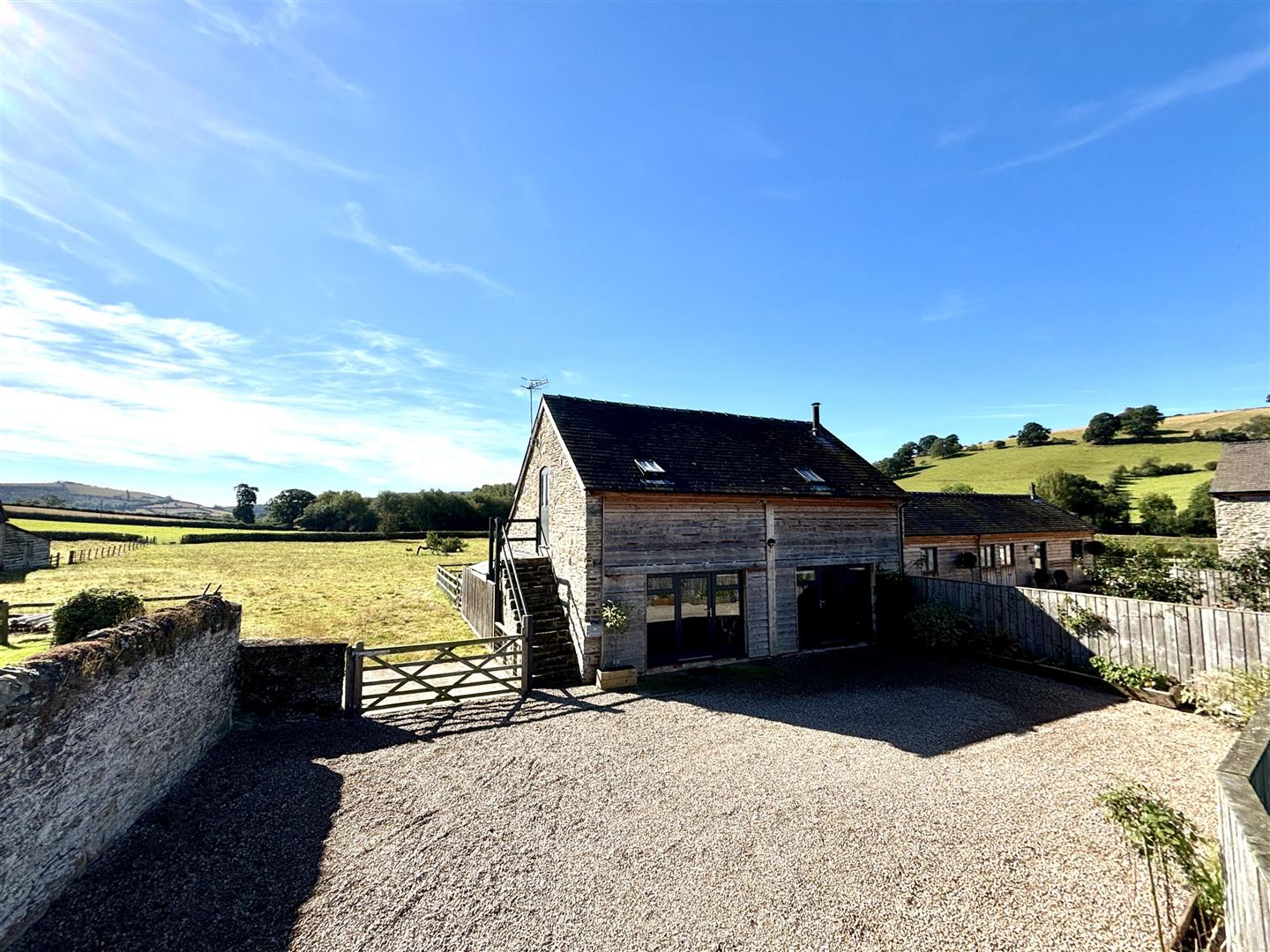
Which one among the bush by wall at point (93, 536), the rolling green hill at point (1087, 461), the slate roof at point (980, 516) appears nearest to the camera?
the slate roof at point (980, 516)

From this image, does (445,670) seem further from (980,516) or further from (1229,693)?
(980,516)

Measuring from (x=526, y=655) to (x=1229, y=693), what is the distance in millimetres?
13341

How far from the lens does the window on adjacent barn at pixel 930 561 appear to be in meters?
22.3

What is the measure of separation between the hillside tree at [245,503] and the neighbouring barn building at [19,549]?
69707 millimetres

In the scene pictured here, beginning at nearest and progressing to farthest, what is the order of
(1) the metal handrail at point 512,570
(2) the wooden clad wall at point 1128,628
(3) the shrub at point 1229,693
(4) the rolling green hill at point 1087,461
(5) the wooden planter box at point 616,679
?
1. (3) the shrub at point 1229,693
2. (2) the wooden clad wall at point 1128,628
3. (5) the wooden planter box at point 616,679
4. (1) the metal handrail at point 512,570
5. (4) the rolling green hill at point 1087,461

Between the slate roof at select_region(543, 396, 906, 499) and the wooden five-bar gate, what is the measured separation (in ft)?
14.0

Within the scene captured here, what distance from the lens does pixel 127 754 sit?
6586 millimetres

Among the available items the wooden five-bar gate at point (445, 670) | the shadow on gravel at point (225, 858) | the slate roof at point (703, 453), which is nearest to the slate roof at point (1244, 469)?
the slate roof at point (703, 453)

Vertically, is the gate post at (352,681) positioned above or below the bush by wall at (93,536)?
below

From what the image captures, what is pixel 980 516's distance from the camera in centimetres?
2548

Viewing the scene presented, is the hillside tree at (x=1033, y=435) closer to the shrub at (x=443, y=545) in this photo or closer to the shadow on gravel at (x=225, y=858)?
the shrub at (x=443, y=545)

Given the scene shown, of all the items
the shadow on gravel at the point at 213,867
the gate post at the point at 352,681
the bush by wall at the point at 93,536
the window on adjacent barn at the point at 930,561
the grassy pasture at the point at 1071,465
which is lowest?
the shadow on gravel at the point at 213,867

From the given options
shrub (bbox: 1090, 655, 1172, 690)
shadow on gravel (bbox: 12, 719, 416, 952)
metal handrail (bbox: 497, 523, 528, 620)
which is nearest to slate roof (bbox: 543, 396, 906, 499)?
metal handrail (bbox: 497, 523, 528, 620)

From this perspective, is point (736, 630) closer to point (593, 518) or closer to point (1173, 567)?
point (593, 518)
